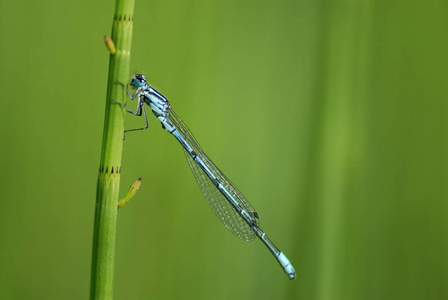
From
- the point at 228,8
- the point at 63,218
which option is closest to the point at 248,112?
the point at 228,8

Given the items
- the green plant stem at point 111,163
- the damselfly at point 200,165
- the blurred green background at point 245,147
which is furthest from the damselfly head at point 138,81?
the green plant stem at point 111,163

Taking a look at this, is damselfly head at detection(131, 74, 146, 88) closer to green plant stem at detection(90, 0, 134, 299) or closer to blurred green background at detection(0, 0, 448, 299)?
blurred green background at detection(0, 0, 448, 299)

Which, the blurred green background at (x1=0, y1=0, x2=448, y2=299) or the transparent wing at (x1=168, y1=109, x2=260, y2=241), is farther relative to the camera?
the transparent wing at (x1=168, y1=109, x2=260, y2=241)

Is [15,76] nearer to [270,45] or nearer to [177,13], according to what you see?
[177,13]

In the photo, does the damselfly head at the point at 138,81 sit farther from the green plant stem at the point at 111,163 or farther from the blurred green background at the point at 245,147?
the green plant stem at the point at 111,163

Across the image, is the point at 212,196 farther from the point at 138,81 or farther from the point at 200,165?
the point at 138,81

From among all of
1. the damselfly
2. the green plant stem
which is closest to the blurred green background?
the damselfly

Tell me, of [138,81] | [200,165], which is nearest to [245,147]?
[200,165]
